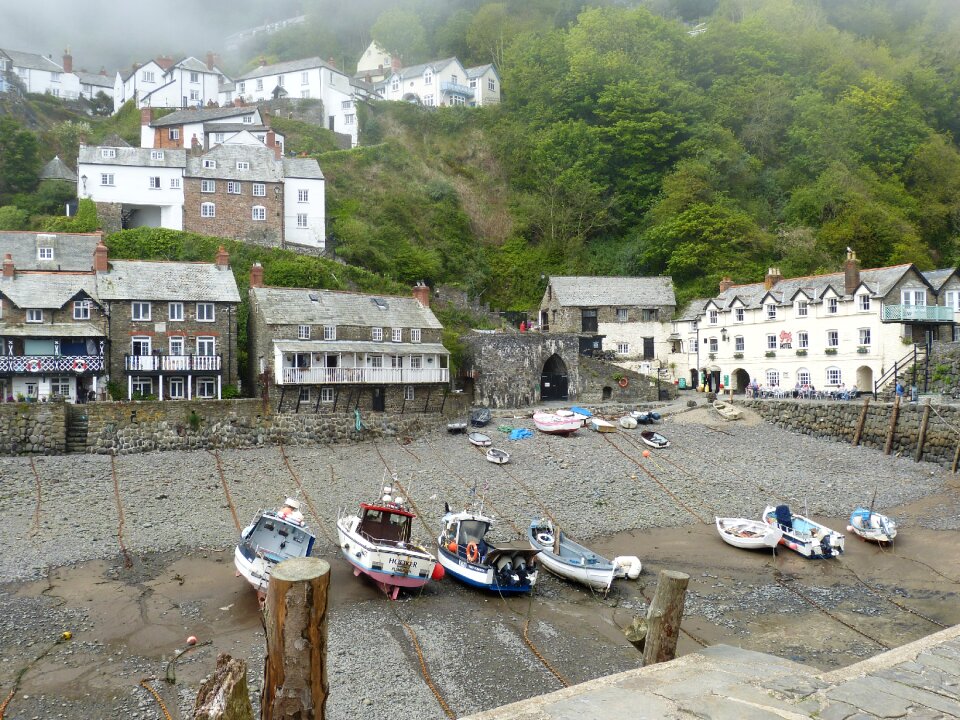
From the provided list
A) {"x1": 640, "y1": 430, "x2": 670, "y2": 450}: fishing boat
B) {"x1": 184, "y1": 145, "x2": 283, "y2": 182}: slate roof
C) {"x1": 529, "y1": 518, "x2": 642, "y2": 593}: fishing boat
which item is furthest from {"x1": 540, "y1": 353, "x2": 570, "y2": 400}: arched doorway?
{"x1": 184, "y1": 145, "x2": 283, "y2": 182}: slate roof

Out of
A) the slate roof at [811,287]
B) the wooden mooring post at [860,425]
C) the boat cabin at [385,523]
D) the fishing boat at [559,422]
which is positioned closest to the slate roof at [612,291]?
the slate roof at [811,287]

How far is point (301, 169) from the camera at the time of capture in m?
48.8

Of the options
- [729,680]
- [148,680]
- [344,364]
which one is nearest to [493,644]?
[148,680]

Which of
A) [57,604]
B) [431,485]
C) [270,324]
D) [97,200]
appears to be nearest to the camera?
[57,604]

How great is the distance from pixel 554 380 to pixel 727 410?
9.95m

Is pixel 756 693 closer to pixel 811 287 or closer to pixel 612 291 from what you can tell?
pixel 811 287

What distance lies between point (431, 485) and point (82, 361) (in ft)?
55.4

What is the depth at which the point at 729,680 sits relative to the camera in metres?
6.54

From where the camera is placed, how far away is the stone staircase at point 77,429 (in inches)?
1086

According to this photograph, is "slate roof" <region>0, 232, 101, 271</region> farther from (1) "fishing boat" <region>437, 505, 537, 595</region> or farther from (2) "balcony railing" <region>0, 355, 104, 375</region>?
(1) "fishing boat" <region>437, 505, 537, 595</region>

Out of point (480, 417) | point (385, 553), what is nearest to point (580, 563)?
point (385, 553)

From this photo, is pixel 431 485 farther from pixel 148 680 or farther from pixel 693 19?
pixel 693 19

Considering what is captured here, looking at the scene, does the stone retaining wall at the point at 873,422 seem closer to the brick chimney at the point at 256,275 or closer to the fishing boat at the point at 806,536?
the fishing boat at the point at 806,536

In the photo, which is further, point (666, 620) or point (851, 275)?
point (851, 275)
